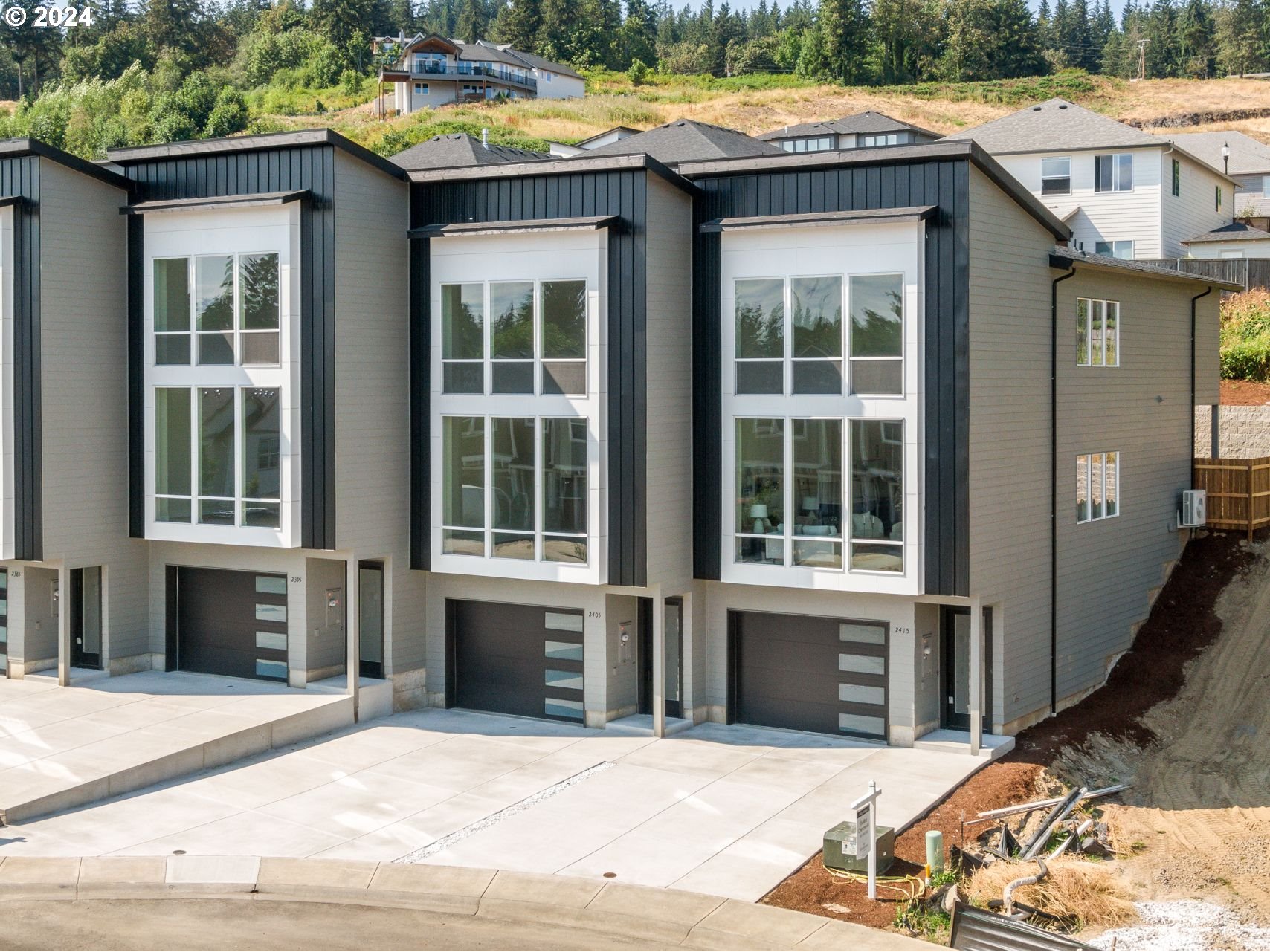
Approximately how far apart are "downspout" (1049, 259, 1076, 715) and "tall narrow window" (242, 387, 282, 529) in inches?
427

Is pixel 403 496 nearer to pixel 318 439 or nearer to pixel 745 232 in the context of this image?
pixel 318 439

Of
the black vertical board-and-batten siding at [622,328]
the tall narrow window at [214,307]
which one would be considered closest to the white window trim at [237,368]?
the tall narrow window at [214,307]

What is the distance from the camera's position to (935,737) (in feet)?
56.5

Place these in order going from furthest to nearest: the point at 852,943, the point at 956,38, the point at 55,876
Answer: the point at 956,38, the point at 55,876, the point at 852,943

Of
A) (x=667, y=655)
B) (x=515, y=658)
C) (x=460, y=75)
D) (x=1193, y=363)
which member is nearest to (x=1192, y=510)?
(x=1193, y=363)

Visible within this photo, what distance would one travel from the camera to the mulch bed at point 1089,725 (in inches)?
484

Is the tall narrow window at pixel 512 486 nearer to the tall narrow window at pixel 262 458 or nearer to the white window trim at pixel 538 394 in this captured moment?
the white window trim at pixel 538 394

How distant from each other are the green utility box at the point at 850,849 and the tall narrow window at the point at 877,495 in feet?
14.6

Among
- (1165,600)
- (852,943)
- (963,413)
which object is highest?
(963,413)

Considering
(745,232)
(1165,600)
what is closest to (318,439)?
(745,232)

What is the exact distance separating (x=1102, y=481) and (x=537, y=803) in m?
10.4

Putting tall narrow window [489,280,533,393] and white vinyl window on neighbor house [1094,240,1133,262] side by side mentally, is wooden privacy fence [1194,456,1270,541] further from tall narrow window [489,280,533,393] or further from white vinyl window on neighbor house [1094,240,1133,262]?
white vinyl window on neighbor house [1094,240,1133,262]

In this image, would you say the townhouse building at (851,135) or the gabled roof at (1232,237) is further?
the townhouse building at (851,135)

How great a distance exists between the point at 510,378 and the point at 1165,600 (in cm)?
1191
